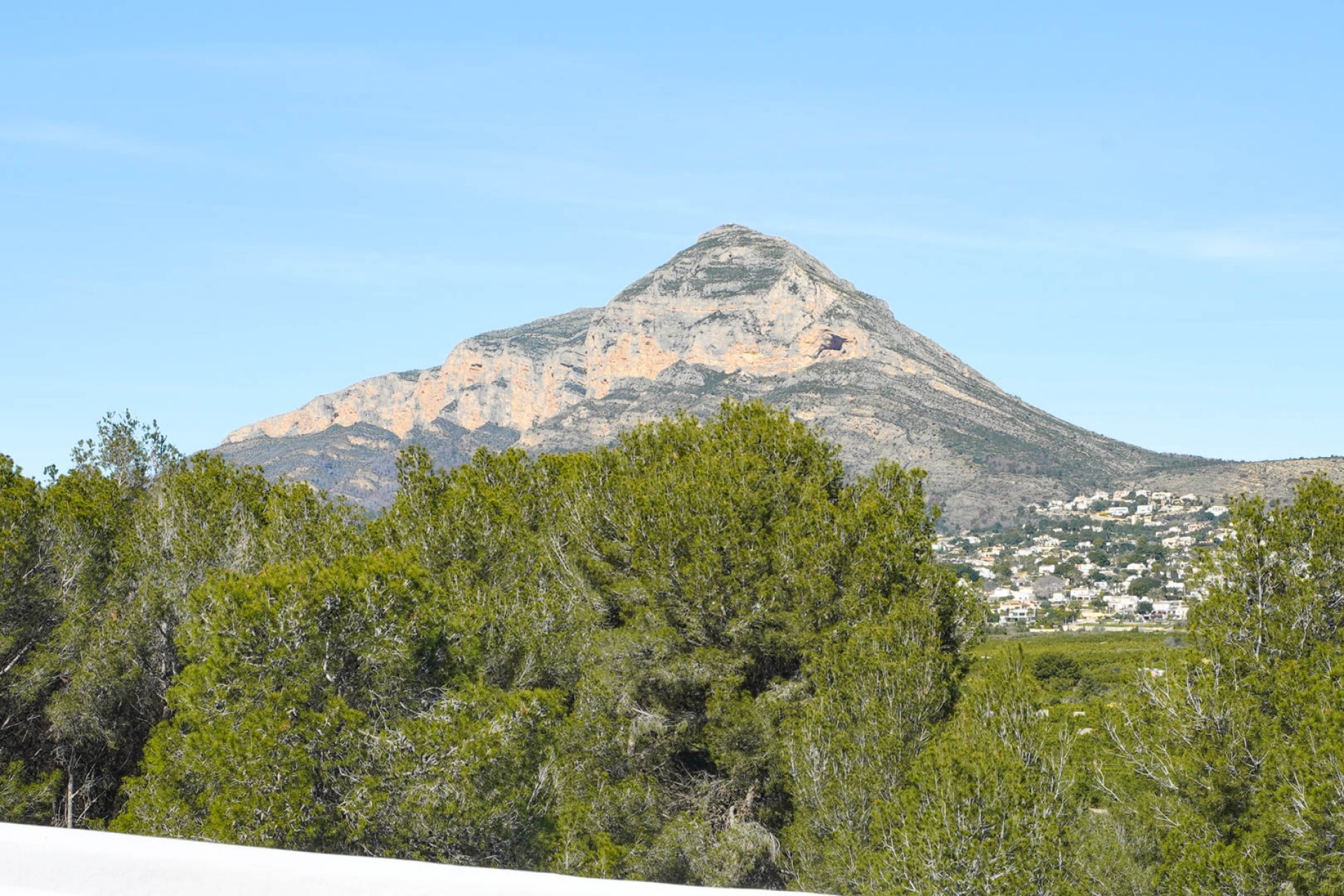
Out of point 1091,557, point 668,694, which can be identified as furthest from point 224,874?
point 1091,557

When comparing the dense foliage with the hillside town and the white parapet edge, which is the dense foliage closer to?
the white parapet edge

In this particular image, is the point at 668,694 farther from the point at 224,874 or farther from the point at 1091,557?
the point at 1091,557

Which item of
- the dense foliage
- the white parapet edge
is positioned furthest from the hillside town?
the white parapet edge

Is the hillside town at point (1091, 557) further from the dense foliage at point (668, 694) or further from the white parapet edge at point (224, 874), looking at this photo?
the white parapet edge at point (224, 874)

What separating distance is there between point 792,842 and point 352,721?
6.50m

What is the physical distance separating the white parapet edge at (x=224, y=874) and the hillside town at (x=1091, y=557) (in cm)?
8218

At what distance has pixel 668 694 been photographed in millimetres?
19766

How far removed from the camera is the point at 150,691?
840 inches

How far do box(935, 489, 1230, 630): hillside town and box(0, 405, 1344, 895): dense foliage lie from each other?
67.3 meters

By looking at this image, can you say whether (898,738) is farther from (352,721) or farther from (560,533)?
(560,533)

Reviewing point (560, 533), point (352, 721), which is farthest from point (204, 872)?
point (560, 533)

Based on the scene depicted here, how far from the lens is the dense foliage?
1409 cm

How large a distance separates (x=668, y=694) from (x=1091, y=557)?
4524 inches

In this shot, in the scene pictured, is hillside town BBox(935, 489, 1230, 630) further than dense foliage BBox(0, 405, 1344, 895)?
Yes
